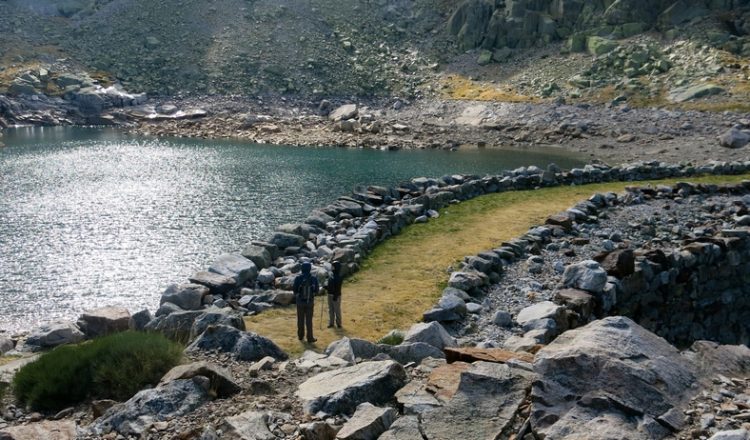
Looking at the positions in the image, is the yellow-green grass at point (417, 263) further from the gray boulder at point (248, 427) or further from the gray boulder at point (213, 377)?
the gray boulder at point (248, 427)

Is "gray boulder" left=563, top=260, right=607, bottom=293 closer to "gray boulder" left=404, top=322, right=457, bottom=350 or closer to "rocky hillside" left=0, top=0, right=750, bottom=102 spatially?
"gray boulder" left=404, top=322, right=457, bottom=350

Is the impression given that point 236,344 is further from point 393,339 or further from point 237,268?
point 237,268

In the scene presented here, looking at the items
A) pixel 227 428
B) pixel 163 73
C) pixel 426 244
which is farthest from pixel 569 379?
pixel 163 73

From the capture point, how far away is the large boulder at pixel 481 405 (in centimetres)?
854

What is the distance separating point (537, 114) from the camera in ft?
234

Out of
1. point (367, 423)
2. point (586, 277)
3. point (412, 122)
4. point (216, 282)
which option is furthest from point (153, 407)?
point (412, 122)

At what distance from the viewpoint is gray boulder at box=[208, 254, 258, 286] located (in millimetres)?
19641

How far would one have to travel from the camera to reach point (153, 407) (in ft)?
33.0

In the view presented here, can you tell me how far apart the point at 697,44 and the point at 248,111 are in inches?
1989

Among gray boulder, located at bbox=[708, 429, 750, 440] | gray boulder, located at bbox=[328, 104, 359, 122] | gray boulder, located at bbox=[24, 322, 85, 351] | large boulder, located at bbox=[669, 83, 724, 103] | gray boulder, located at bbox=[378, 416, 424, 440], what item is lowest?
gray boulder, located at bbox=[24, 322, 85, 351]

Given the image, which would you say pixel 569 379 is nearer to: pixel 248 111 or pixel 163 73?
pixel 248 111

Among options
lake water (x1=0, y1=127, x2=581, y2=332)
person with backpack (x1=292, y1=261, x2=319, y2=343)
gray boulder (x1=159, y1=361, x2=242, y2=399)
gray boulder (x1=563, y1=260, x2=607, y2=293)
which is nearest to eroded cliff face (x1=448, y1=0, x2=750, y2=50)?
lake water (x1=0, y1=127, x2=581, y2=332)

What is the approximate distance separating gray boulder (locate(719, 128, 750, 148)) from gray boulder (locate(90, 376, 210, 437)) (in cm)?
4885

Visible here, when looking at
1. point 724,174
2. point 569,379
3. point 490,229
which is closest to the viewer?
point 569,379
